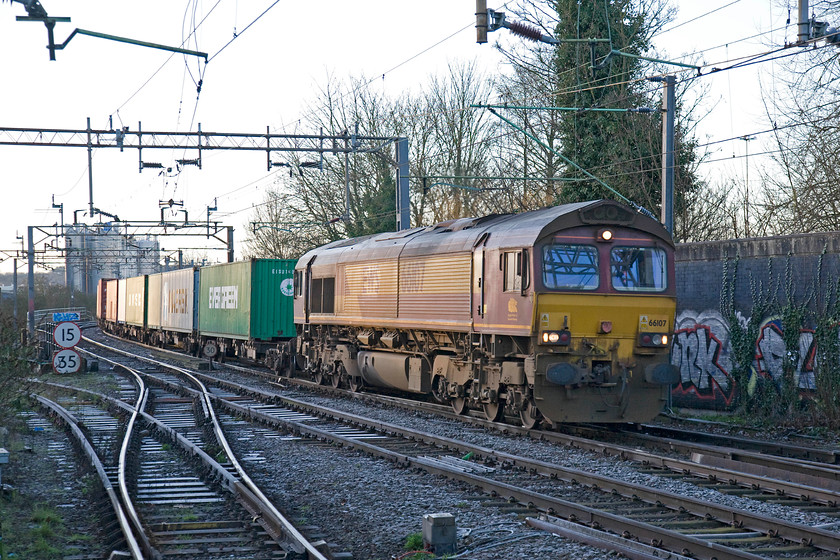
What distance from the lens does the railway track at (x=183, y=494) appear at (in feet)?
24.1

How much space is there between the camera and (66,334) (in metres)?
17.6

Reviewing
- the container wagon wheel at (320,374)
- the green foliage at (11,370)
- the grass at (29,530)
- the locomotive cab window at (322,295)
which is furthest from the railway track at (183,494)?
the container wagon wheel at (320,374)

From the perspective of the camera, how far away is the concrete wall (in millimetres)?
14750

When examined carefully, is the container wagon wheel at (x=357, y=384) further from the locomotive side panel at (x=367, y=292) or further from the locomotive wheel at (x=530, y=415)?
the locomotive wheel at (x=530, y=415)

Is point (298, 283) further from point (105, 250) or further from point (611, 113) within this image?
point (105, 250)

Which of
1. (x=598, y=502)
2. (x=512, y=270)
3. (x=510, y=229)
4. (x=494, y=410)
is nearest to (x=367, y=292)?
(x=494, y=410)

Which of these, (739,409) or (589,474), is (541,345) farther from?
(739,409)

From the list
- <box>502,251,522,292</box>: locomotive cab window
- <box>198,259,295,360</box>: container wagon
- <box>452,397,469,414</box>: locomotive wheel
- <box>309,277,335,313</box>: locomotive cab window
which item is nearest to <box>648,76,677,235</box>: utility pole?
<box>502,251,522,292</box>: locomotive cab window

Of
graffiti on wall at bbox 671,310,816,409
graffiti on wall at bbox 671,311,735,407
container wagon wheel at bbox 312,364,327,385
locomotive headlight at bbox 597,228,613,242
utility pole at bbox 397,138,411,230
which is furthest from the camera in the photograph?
utility pole at bbox 397,138,411,230

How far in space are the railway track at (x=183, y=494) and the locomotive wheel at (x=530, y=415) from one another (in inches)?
178

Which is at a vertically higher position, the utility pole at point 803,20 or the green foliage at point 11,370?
the utility pole at point 803,20

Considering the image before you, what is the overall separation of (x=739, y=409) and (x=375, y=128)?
25.3 meters

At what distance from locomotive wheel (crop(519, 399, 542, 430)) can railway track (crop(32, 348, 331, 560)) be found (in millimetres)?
4510

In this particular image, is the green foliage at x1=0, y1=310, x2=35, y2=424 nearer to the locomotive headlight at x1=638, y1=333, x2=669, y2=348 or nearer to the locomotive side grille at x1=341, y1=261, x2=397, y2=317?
the locomotive side grille at x1=341, y1=261, x2=397, y2=317
